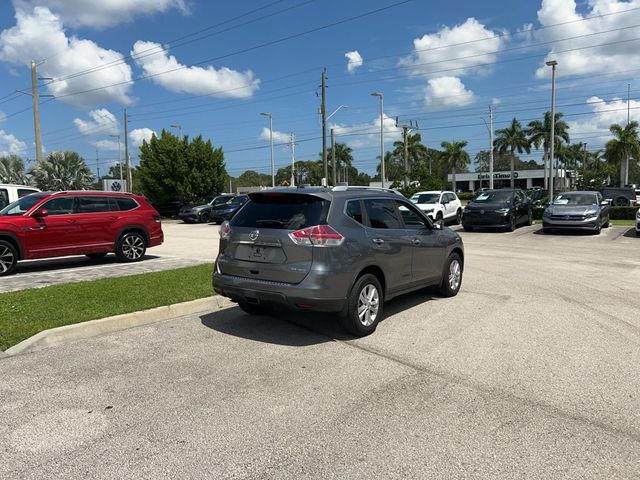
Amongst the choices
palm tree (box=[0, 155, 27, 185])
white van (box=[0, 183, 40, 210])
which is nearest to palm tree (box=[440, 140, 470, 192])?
palm tree (box=[0, 155, 27, 185])

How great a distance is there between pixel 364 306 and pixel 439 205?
17.7 m

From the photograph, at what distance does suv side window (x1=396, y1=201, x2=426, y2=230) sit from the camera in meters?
6.97

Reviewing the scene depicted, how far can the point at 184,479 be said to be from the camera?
10.0 ft

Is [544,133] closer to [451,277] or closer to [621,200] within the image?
[621,200]

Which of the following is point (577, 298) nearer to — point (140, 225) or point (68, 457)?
point (68, 457)

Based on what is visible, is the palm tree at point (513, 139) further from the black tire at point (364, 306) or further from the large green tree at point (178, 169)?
the black tire at point (364, 306)

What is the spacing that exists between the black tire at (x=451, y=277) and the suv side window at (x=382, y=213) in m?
1.59

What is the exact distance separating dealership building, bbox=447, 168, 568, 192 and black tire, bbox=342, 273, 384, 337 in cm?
8999

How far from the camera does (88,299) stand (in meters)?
7.38

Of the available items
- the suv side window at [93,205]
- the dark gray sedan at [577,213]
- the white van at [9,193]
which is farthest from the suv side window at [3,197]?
the dark gray sedan at [577,213]

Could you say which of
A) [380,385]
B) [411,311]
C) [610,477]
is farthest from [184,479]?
[411,311]

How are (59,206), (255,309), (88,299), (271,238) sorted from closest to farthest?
(271,238), (255,309), (88,299), (59,206)

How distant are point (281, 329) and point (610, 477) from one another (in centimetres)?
395

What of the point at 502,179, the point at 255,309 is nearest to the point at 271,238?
the point at 255,309
